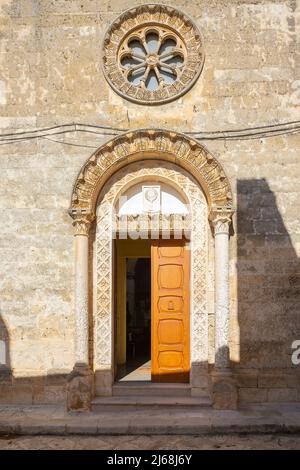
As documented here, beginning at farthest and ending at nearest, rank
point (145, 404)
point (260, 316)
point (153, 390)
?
1. point (153, 390)
2. point (260, 316)
3. point (145, 404)

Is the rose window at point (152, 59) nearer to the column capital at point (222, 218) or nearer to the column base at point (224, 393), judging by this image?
the column capital at point (222, 218)

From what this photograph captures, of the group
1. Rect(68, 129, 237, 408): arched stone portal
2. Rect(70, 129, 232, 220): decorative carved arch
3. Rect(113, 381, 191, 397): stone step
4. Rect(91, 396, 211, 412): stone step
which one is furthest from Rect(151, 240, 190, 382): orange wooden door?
Rect(70, 129, 232, 220): decorative carved arch

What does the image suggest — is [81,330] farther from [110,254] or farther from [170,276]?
[170,276]

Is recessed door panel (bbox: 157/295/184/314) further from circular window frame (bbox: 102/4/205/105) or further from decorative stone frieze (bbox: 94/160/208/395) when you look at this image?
circular window frame (bbox: 102/4/205/105)

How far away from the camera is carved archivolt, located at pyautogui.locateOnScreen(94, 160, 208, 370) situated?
24.2 ft

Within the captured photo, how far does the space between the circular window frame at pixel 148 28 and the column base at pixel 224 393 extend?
4.50 metres

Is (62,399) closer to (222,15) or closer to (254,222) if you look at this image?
(254,222)

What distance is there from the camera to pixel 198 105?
750 cm

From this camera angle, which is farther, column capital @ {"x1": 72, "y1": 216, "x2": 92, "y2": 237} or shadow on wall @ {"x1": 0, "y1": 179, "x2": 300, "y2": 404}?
column capital @ {"x1": 72, "y1": 216, "x2": 92, "y2": 237}

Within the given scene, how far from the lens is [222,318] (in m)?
7.01

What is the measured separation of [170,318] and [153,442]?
2.22 meters

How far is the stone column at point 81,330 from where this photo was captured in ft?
22.4

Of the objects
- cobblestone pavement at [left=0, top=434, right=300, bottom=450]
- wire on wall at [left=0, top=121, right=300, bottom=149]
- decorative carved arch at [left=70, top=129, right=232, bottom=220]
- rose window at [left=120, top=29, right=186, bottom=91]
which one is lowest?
cobblestone pavement at [left=0, top=434, right=300, bottom=450]

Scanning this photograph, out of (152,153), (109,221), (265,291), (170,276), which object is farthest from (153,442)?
(152,153)
